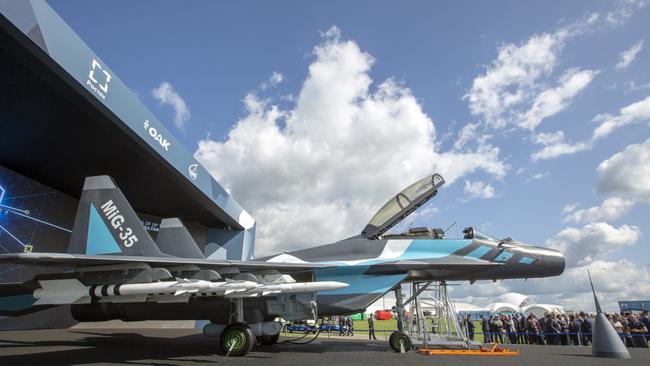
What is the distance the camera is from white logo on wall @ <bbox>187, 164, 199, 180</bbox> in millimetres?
16044

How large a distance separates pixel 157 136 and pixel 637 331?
57.8 feet

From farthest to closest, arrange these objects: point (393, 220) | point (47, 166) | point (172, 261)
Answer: point (47, 166) → point (393, 220) → point (172, 261)

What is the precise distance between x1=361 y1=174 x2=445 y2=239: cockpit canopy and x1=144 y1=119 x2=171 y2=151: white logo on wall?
8.53 metres

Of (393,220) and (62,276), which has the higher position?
(393,220)

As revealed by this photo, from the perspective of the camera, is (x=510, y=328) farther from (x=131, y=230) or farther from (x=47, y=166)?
(x=47, y=166)

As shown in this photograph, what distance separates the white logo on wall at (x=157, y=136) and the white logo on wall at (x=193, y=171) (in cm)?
190

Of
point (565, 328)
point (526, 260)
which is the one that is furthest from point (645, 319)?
point (526, 260)

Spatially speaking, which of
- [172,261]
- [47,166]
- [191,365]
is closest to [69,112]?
[47,166]

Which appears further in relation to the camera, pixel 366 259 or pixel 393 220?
pixel 393 220

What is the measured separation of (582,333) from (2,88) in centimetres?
1909

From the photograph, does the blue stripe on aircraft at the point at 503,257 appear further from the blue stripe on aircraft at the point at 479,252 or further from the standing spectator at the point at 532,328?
the standing spectator at the point at 532,328

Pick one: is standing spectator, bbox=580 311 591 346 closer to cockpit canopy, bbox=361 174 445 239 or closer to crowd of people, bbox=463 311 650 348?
crowd of people, bbox=463 311 650 348

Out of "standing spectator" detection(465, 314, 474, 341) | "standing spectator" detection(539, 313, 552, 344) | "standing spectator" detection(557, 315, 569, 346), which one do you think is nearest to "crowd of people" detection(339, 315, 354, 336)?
"standing spectator" detection(465, 314, 474, 341)

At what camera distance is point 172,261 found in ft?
23.7
